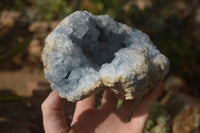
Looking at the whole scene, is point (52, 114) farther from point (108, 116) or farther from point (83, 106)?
point (108, 116)

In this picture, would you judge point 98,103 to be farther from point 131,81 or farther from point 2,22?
point 2,22

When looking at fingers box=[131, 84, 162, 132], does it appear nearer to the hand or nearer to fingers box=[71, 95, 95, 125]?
the hand

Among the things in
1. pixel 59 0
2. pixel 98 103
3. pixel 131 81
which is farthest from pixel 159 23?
pixel 131 81

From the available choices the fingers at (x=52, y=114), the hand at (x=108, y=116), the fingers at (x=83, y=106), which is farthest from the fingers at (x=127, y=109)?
the fingers at (x=52, y=114)

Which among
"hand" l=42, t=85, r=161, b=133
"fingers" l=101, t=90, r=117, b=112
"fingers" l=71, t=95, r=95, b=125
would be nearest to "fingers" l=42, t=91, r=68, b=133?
"hand" l=42, t=85, r=161, b=133

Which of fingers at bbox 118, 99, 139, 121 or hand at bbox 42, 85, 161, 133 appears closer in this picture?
hand at bbox 42, 85, 161, 133

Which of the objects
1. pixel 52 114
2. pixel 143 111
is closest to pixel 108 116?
pixel 143 111

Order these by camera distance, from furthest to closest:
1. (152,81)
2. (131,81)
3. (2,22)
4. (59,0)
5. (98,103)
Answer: (2,22) < (59,0) < (98,103) < (152,81) < (131,81)
